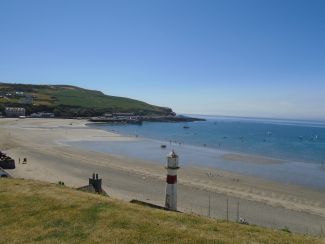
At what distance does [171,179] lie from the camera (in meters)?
11.0

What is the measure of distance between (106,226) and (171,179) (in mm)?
2887

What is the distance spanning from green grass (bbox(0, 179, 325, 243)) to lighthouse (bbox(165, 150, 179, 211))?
1.19 meters

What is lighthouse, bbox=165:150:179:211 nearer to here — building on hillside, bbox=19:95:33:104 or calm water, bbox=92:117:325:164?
calm water, bbox=92:117:325:164

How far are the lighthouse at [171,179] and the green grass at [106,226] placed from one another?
119 cm

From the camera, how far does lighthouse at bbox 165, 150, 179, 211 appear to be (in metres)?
10.7

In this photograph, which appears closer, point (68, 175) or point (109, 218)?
point (109, 218)

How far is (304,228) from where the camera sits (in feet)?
68.5

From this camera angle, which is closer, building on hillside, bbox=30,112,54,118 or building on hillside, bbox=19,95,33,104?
building on hillside, bbox=30,112,54,118

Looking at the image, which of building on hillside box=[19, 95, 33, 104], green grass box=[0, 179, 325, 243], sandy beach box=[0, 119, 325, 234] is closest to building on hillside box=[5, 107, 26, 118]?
building on hillside box=[19, 95, 33, 104]

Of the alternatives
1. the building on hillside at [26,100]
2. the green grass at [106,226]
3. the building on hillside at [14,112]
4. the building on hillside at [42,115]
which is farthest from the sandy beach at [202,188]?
the building on hillside at [26,100]

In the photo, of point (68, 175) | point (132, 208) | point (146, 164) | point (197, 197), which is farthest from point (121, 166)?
point (132, 208)

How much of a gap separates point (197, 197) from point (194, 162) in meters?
22.5

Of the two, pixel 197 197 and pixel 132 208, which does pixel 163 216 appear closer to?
pixel 132 208

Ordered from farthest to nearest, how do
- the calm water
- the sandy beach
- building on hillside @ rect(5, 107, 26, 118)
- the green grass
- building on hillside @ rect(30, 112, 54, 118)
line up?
building on hillside @ rect(30, 112, 54, 118), building on hillside @ rect(5, 107, 26, 118), the calm water, the sandy beach, the green grass
